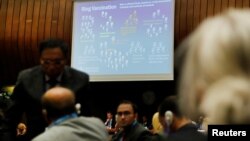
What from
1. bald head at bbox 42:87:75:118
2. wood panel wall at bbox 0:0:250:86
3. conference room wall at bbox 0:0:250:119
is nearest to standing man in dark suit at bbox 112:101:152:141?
bald head at bbox 42:87:75:118

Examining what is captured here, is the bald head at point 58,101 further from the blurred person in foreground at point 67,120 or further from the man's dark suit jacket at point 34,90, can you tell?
the man's dark suit jacket at point 34,90

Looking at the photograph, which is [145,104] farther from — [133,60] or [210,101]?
[210,101]

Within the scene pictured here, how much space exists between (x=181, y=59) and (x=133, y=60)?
7.13 metres

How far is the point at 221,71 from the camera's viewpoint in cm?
76

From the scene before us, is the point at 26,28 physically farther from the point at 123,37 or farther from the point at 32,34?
the point at 123,37

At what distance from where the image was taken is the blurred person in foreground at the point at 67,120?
2.40 m

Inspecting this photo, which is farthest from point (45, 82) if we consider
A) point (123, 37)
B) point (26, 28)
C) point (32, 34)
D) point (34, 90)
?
point (26, 28)

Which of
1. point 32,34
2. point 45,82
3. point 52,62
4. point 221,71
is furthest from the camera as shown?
point 32,34

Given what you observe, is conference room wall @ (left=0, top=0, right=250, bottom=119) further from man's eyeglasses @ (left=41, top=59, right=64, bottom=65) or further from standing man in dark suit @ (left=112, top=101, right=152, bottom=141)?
man's eyeglasses @ (left=41, top=59, right=64, bottom=65)

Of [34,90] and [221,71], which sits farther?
[34,90]

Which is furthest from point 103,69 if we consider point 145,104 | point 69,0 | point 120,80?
point 69,0

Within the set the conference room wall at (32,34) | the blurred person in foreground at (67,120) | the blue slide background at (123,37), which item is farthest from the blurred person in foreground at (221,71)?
the conference room wall at (32,34)

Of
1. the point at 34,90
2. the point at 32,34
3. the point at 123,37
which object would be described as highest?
the point at 32,34

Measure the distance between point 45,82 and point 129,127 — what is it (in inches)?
72.7
